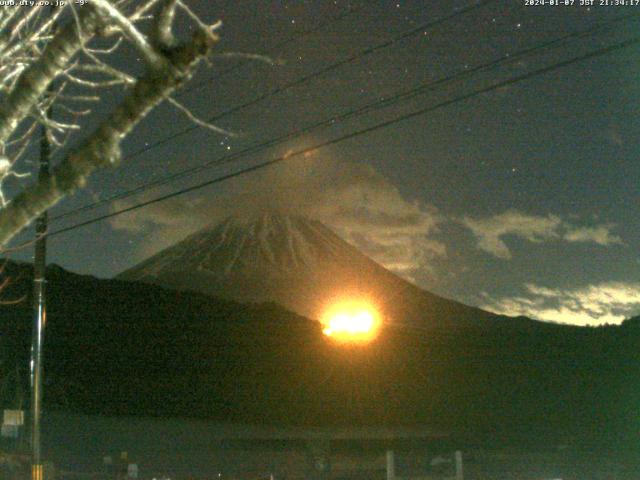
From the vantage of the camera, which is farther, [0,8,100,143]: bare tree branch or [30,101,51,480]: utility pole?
[30,101,51,480]: utility pole

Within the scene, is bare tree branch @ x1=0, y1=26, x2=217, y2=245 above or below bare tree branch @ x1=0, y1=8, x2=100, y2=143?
below

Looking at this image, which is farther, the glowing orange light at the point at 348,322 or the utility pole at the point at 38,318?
the glowing orange light at the point at 348,322

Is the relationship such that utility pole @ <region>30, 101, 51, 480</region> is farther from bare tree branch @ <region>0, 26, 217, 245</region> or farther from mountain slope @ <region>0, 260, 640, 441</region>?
mountain slope @ <region>0, 260, 640, 441</region>

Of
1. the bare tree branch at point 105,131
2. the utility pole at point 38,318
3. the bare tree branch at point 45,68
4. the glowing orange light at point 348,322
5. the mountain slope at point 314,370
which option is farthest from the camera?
the mountain slope at point 314,370

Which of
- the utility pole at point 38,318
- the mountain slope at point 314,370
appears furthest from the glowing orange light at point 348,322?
the mountain slope at point 314,370

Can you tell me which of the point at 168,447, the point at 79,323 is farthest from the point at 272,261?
the point at 168,447

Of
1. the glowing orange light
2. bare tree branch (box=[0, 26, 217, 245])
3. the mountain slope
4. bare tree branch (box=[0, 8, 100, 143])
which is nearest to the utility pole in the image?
the glowing orange light

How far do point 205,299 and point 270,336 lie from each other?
37.6 ft

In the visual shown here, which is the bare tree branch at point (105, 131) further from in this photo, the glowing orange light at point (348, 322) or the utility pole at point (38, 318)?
the glowing orange light at point (348, 322)

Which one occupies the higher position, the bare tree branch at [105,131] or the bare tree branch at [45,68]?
the bare tree branch at [45,68]

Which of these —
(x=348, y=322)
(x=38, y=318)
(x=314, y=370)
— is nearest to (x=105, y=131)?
(x=38, y=318)

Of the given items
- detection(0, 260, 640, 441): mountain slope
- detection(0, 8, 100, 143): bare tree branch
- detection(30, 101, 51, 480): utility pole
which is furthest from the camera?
detection(0, 260, 640, 441): mountain slope

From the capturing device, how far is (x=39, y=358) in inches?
717

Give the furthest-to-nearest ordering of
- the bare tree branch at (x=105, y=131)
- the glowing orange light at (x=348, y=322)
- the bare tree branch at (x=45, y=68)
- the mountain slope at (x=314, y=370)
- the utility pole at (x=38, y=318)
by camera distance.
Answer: the mountain slope at (x=314, y=370), the glowing orange light at (x=348, y=322), the utility pole at (x=38, y=318), the bare tree branch at (x=45, y=68), the bare tree branch at (x=105, y=131)
